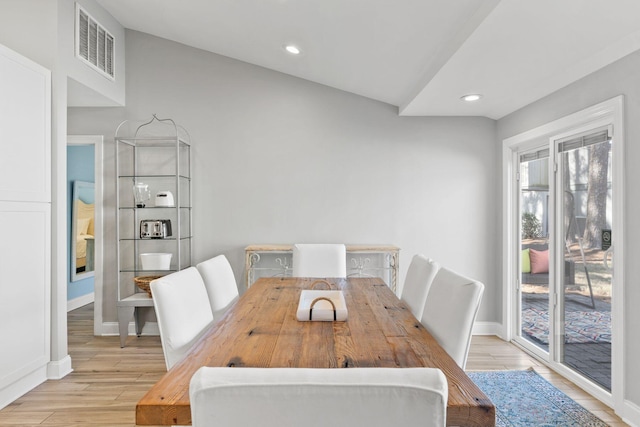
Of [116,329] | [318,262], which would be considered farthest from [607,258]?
[116,329]

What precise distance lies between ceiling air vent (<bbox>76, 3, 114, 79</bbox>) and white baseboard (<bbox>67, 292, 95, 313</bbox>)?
3043 millimetres

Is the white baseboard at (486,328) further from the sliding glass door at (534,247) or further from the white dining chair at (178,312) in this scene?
the white dining chair at (178,312)

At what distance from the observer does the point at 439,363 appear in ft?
4.37

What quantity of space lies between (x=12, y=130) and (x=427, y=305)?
112 inches

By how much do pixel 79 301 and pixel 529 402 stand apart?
528cm

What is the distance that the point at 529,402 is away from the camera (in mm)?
2635

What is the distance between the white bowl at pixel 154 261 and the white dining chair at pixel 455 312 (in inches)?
111

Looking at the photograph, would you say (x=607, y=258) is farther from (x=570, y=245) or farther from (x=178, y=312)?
(x=178, y=312)

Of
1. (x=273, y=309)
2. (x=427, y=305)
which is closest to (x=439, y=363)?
(x=427, y=305)

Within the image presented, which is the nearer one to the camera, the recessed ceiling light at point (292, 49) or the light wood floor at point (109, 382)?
the light wood floor at point (109, 382)

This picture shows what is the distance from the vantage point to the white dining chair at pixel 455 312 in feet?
5.25

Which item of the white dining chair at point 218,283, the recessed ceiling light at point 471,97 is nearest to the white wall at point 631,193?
the recessed ceiling light at point 471,97

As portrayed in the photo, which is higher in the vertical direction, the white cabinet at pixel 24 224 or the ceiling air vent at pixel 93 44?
the ceiling air vent at pixel 93 44

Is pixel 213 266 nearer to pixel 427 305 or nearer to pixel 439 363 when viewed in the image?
pixel 427 305
